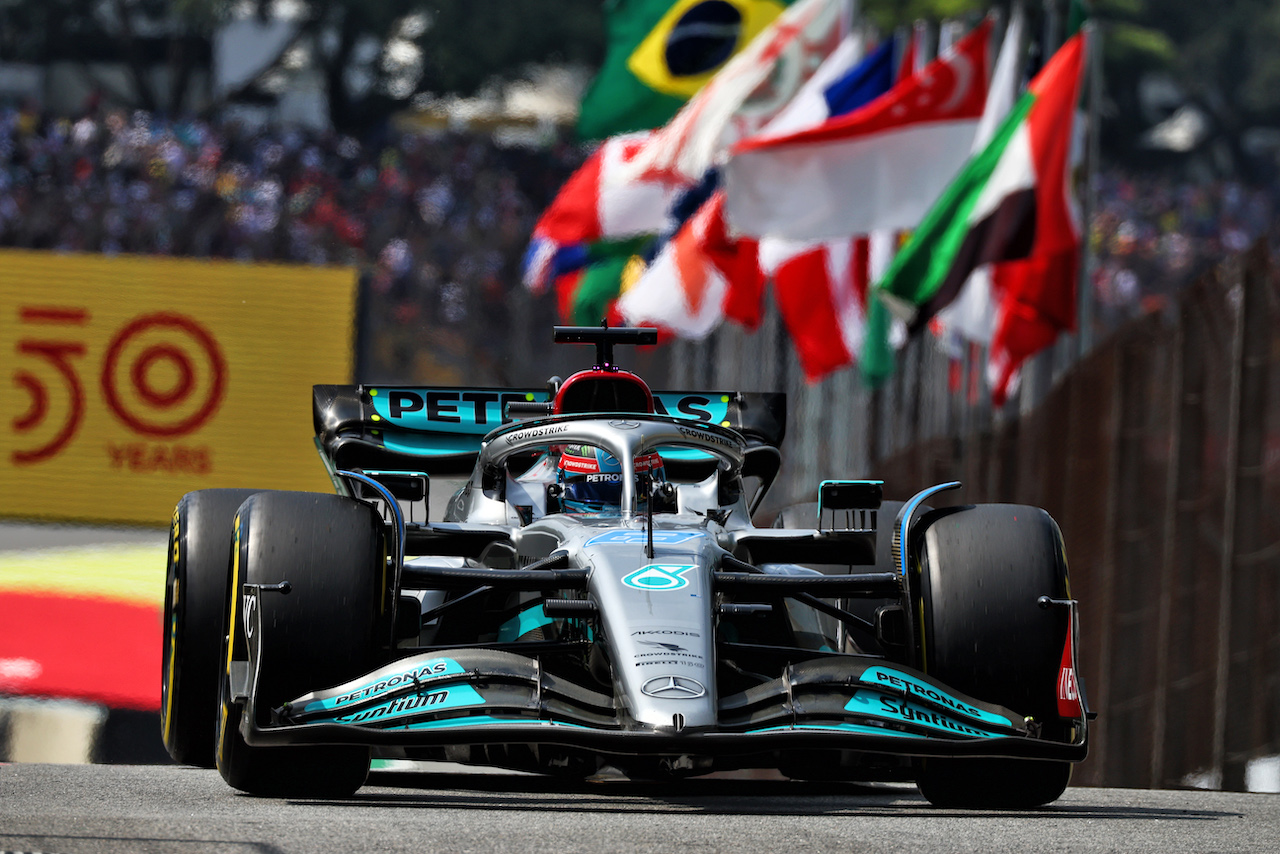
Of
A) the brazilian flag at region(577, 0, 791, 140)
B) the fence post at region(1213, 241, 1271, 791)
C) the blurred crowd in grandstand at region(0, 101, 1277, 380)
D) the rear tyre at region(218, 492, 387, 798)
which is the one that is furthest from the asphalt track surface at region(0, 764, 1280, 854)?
the blurred crowd in grandstand at region(0, 101, 1277, 380)

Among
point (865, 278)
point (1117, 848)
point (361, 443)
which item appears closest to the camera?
point (1117, 848)

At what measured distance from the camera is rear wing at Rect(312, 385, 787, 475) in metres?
7.81

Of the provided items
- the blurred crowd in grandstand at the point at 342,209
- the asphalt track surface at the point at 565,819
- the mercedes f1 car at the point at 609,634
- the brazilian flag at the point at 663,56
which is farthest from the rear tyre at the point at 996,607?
the blurred crowd in grandstand at the point at 342,209

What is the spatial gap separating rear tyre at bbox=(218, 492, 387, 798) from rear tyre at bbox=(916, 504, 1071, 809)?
4.80 ft

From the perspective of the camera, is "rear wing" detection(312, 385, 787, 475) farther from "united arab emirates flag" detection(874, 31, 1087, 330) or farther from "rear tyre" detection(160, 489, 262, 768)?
"united arab emirates flag" detection(874, 31, 1087, 330)

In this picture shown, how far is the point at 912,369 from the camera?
1914 centimetres

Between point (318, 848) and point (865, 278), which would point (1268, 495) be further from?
point (865, 278)

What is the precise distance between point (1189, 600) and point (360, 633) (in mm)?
4243

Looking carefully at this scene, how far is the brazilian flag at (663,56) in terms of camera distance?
1864 centimetres

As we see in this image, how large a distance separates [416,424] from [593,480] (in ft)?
4.86

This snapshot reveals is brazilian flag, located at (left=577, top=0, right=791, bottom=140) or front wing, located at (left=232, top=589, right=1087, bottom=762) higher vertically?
brazilian flag, located at (left=577, top=0, right=791, bottom=140)

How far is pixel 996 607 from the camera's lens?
18.1 feet

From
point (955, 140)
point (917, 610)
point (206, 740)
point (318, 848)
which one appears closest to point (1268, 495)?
point (917, 610)

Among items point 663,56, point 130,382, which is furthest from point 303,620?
point 130,382
